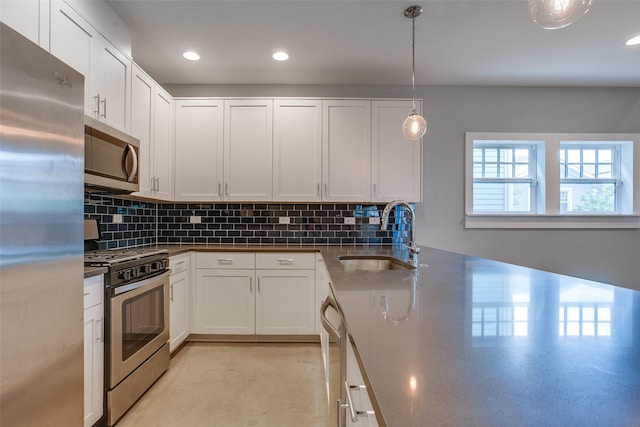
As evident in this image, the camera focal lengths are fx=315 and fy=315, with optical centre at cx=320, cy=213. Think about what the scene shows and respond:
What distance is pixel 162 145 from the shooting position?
2.85 metres

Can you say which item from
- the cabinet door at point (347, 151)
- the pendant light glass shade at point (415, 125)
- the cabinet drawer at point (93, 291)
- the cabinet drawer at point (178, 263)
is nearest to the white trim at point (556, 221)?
the cabinet door at point (347, 151)

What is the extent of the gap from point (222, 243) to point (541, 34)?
337cm

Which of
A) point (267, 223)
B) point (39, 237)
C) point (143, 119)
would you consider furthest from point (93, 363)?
point (267, 223)

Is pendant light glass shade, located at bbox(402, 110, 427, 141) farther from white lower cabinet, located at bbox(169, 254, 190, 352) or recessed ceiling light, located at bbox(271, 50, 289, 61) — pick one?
white lower cabinet, located at bbox(169, 254, 190, 352)

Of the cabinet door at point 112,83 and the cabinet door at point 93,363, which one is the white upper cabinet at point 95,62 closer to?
the cabinet door at point 112,83

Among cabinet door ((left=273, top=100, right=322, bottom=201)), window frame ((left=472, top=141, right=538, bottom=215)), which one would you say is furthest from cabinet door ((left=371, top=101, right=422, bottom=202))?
window frame ((left=472, top=141, right=538, bottom=215))

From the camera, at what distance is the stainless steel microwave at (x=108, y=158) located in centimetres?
176

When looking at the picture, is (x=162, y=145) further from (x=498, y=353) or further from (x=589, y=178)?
(x=589, y=178)

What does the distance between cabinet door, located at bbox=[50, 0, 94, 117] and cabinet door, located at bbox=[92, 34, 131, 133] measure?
5 centimetres

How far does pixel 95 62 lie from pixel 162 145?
984mm

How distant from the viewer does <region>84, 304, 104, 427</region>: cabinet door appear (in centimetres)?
151

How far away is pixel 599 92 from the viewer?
135 inches

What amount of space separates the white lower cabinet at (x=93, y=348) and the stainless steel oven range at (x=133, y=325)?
0.03 meters

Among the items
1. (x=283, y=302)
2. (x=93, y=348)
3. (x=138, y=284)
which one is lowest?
(x=283, y=302)
